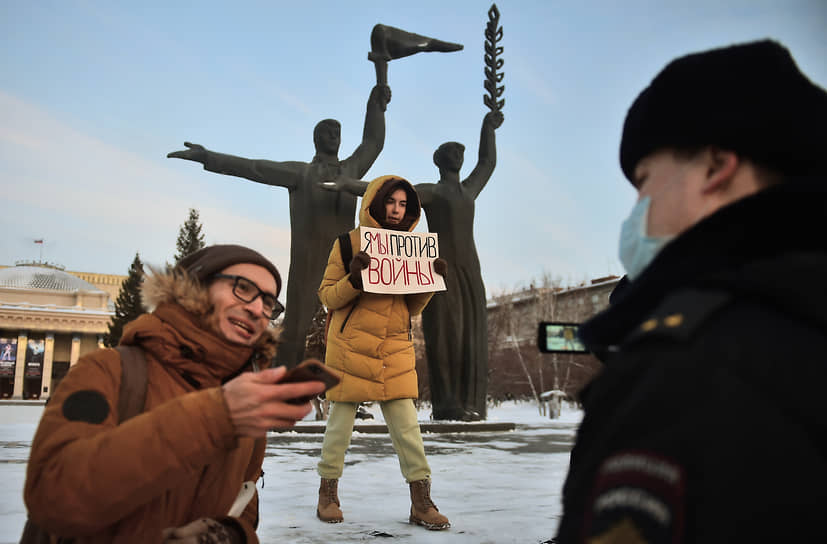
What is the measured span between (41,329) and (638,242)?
228 ft

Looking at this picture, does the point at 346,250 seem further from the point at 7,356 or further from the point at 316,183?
the point at 7,356

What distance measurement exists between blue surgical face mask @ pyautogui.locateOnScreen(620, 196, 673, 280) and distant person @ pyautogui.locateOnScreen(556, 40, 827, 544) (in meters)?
0.02

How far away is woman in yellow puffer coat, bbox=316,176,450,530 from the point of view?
11.2 ft

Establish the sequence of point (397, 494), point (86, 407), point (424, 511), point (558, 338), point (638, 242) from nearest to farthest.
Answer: point (638, 242), point (86, 407), point (558, 338), point (424, 511), point (397, 494)

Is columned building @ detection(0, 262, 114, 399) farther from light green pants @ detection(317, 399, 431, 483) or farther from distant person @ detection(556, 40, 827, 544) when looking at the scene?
distant person @ detection(556, 40, 827, 544)

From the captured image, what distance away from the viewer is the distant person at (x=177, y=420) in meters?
1.28

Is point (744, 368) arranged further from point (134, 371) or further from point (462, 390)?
point (462, 390)

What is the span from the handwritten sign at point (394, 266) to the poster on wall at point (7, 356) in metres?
65.8

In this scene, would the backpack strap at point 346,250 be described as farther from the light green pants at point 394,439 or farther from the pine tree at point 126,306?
the pine tree at point 126,306

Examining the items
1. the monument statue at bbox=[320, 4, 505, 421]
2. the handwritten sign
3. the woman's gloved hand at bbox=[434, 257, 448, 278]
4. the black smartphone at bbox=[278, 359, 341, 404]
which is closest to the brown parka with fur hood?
the black smartphone at bbox=[278, 359, 341, 404]

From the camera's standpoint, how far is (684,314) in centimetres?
70

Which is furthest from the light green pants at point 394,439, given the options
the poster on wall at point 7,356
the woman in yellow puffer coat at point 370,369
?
the poster on wall at point 7,356

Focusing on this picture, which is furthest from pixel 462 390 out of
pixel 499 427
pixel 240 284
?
pixel 240 284

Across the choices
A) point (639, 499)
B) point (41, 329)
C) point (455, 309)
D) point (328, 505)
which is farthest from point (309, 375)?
point (41, 329)
